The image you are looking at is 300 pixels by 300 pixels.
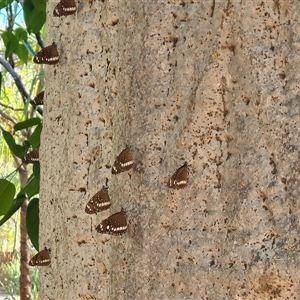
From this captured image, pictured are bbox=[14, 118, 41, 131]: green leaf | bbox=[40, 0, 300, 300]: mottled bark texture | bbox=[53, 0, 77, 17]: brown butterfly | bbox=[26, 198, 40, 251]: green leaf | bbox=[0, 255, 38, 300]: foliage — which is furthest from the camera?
bbox=[0, 255, 38, 300]: foliage

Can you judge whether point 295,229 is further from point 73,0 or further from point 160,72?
point 73,0

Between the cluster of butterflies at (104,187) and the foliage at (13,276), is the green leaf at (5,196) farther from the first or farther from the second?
the foliage at (13,276)

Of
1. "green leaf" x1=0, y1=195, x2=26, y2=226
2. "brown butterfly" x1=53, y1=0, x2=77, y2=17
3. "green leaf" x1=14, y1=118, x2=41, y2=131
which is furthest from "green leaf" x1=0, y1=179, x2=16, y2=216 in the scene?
"brown butterfly" x1=53, y1=0, x2=77, y2=17

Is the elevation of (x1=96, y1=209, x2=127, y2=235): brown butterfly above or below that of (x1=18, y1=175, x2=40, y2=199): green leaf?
above

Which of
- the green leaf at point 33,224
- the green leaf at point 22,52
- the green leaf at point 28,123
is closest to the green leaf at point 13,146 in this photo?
the green leaf at point 28,123

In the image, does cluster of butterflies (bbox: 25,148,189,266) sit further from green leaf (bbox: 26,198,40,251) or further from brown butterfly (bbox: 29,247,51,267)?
green leaf (bbox: 26,198,40,251)

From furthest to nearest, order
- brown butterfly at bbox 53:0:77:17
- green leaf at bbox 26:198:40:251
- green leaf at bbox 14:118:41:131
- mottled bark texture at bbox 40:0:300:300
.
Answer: green leaf at bbox 14:118:41:131 < green leaf at bbox 26:198:40:251 < brown butterfly at bbox 53:0:77:17 < mottled bark texture at bbox 40:0:300:300
